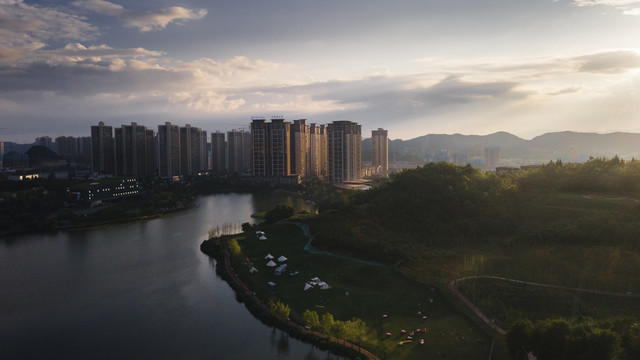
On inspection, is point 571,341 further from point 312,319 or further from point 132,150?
point 132,150

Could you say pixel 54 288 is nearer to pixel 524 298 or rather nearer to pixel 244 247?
pixel 244 247

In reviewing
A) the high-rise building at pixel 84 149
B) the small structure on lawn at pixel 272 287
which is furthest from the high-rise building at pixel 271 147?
the small structure on lawn at pixel 272 287

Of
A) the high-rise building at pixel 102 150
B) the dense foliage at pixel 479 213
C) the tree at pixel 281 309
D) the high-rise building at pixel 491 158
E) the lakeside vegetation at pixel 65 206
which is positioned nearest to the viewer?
the tree at pixel 281 309

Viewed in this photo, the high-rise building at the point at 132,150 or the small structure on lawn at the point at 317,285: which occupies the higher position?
the high-rise building at the point at 132,150

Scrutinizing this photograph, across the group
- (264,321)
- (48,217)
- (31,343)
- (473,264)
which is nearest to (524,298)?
(473,264)

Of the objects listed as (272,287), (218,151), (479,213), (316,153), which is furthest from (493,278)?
(218,151)

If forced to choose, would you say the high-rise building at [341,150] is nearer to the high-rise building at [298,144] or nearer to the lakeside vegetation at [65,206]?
the high-rise building at [298,144]

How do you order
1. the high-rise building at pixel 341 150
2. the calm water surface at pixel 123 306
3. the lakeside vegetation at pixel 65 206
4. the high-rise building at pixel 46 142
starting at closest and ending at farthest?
the calm water surface at pixel 123 306 → the lakeside vegetation at pixel 65 206 → the high-rise building at pixel 341 150 → the high-rise building at pixel 46 142
